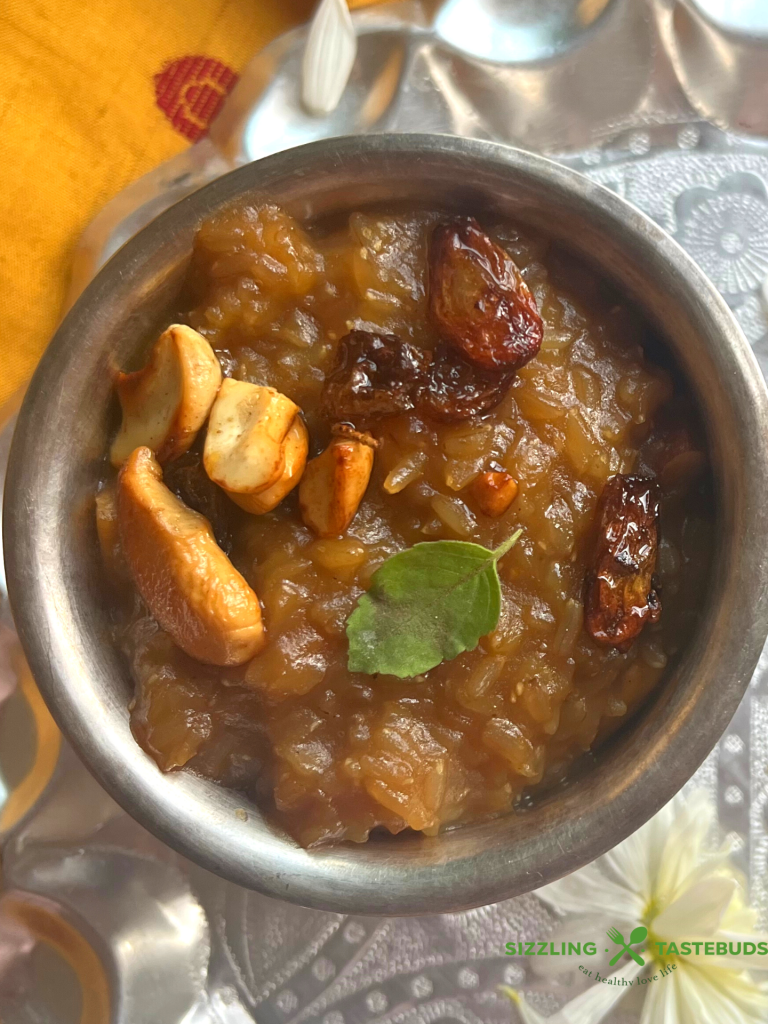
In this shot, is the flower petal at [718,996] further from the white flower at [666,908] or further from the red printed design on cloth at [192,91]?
the red printed design on cloth at [192,91]

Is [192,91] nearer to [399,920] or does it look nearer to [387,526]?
[387,526]

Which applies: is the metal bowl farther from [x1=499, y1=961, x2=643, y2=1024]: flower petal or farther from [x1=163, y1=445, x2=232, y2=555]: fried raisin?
[x1=499, y1=961, x2=643, y2=1024]: flower petal

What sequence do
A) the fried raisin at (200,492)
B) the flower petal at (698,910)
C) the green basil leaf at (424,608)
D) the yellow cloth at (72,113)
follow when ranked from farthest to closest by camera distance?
the yellow cloth at (72,113) → the flower petal at (698,910) → the fried raisin at (200,492) → the green basil leaf at (424,608)

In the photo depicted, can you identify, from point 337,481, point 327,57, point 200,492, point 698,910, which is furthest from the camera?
point 327,57

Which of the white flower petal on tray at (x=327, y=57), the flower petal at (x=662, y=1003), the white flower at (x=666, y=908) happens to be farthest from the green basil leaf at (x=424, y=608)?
the white flower petal on tray at (x=327, y=57)

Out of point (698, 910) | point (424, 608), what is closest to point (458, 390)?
point (424, 608)
